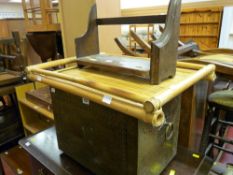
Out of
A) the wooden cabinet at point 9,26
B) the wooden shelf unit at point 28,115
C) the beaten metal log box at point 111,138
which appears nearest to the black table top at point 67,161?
the beaten metal log box at point 111,138

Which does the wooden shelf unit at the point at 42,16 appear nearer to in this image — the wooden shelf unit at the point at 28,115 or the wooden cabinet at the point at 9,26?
the wooden shelf unit at the point at 28,115

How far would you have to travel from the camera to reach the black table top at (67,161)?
2.41 ft

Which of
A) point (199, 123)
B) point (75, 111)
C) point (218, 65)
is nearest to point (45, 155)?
point (75, 111)

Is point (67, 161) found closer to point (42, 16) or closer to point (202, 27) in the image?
point (42, 16)

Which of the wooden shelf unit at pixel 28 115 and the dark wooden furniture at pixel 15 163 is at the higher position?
the wooden shelf unit at pixel 28 115

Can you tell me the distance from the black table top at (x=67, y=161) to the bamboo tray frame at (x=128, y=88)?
338 mm

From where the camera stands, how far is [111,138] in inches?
22.9

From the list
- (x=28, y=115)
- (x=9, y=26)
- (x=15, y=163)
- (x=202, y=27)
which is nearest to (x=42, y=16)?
(x=28, y=115)

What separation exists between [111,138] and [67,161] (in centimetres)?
31

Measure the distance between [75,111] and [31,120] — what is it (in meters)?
1.66

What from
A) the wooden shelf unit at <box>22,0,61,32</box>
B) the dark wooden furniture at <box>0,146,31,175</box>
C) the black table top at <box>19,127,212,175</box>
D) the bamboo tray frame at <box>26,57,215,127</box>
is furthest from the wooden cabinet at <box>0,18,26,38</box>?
the bamboo tray frame at <box>26,57,215,127</box>

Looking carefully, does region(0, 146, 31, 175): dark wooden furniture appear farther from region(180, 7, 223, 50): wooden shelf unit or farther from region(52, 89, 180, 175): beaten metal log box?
region(180, 7, 223, 50): wooden shelf unit

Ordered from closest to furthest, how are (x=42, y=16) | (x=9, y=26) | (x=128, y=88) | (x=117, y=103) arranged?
(x=117, y=103) → (x=128, y=88) → (x=42, y=16) → (x=9, y=26)

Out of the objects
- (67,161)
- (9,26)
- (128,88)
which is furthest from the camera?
(9,26)
